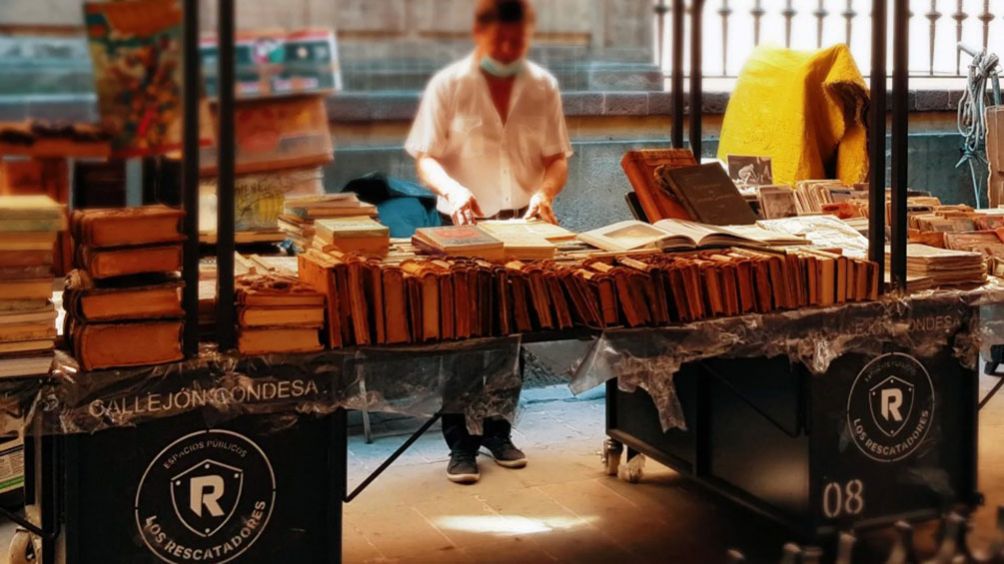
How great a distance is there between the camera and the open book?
3975 mm

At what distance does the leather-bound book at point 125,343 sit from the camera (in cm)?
304

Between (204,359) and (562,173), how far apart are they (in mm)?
2124

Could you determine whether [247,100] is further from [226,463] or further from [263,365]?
[226,463]

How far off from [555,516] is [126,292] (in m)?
2.04

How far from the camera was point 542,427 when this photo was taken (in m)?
6.00

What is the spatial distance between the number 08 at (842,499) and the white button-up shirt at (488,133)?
64.6 inches

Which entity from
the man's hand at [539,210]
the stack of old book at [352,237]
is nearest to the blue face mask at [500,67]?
the man's hand at [539,210]

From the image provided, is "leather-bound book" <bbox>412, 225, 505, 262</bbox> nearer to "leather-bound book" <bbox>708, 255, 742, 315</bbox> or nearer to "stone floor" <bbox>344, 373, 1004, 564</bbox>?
"leather-bound book" <bbox>708, 255, 742, 315</bbox>

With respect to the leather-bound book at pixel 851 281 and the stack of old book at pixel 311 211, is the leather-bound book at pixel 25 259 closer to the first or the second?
the stack of old book at pixel 311 211

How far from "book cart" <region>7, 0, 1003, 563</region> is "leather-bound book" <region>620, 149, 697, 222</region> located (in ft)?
1.67

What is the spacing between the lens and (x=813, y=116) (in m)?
6.12

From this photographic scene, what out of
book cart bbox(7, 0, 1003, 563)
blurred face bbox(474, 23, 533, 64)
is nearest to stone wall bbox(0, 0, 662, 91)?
blurred face bbox(474, 23, 533, 64)

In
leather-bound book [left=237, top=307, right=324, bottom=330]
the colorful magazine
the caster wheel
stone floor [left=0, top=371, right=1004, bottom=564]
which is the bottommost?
stone floor [left=0, top=371, right=1004, bottom=564]

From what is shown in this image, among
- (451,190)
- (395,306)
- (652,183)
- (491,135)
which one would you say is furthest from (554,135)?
(395,306)
